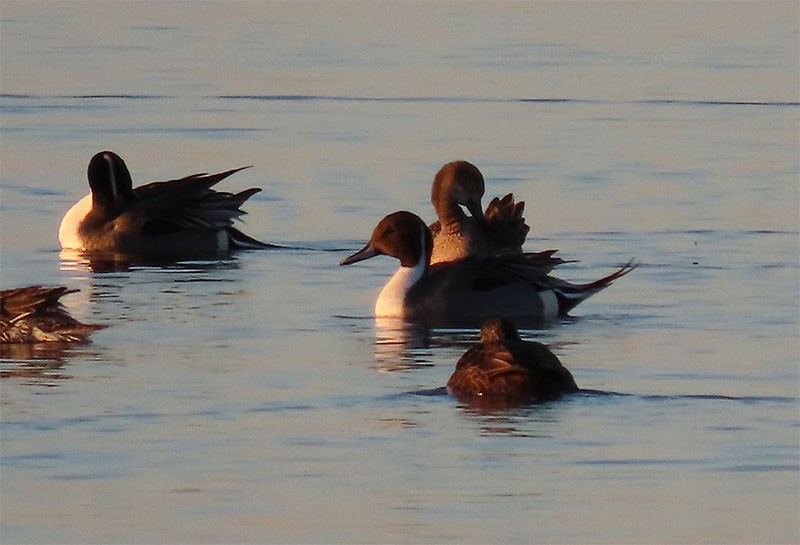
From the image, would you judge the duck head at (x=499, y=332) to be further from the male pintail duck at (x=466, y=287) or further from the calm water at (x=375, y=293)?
the male pintail duck at (x=466, y=287)

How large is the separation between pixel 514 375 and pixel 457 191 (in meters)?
5.48

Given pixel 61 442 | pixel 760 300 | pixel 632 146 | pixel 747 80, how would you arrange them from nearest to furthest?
1. pixel 61 442
2. pixel 760 300
3. pixel 632 146
4. pixel 747 80

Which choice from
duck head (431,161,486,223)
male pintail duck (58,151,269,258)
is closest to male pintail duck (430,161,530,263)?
duck head (431,161,486,223)

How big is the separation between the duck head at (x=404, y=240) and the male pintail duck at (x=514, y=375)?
3.39 metres

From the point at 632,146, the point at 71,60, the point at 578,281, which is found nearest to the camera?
the point at 578,281

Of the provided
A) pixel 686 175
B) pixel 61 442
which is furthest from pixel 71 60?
pixel 61 442

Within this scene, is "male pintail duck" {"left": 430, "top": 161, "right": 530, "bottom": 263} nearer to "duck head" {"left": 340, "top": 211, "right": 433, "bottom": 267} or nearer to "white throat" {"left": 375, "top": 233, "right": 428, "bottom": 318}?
"duck head" {"left": 340, "top": 211, "right": 433, "bottom": 267}

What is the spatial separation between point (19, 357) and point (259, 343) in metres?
1.30

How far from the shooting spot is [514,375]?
36.7 feet

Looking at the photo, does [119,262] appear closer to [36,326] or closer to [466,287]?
[466,287]

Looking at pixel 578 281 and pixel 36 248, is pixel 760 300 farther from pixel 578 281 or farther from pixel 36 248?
pixel 36 248

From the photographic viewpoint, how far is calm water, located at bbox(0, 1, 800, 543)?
9406 mm

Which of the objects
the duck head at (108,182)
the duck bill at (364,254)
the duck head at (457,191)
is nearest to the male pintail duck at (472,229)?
the duck head at (457,191)

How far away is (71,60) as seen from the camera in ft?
95.3
